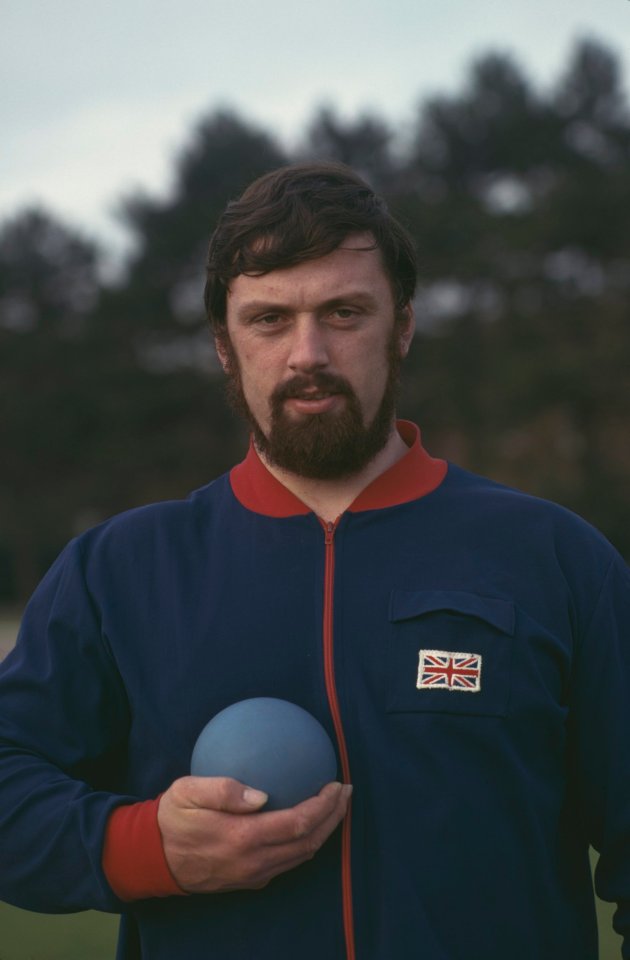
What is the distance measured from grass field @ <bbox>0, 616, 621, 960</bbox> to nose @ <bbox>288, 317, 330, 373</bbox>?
12.7ft

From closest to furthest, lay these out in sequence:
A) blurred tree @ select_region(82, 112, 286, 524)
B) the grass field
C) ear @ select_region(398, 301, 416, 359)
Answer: ear @ select_region(398, 301, 416, 359) < the grass field < blurred tree @ select_region(82, 112, 286, 524)

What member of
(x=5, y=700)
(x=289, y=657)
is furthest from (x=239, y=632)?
(x=5, y=700)

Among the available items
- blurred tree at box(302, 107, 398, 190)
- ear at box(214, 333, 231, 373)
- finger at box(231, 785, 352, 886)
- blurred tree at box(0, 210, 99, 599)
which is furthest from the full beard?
blurred tree at box(302, 107, 398, 190)

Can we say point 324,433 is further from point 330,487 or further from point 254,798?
point 254,798

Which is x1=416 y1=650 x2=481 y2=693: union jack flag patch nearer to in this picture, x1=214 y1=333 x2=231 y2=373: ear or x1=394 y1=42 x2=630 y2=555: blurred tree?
x1=214 y1=333 x2=231 y2=373: ear

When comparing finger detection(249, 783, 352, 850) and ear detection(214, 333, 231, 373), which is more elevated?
ear detection(214, 333, 231, 373)

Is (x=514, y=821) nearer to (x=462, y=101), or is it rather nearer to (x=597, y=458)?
(x=597, y=458)

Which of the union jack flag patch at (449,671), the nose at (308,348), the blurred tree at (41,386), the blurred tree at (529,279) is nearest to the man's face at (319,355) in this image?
the nose at (308,348)

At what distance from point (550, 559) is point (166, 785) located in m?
1.03

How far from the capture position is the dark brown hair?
3004 mm

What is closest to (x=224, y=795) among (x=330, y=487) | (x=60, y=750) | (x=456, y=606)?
(x=60, y=750)

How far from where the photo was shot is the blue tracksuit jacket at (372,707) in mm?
2723

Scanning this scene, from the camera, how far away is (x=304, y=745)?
8.68ft

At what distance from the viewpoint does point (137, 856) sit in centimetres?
→ 269
